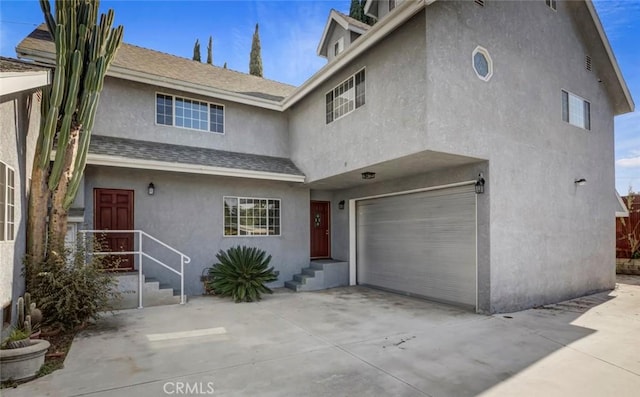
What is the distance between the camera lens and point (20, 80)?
4.64 metres

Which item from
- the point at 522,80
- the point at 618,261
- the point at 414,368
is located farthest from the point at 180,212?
the point at 618,261

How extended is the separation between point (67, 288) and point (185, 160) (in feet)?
14.4

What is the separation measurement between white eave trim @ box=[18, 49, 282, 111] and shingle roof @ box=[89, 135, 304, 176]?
1620 millimetres

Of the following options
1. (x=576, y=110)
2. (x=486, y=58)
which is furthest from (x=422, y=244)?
(x=576, y=110)

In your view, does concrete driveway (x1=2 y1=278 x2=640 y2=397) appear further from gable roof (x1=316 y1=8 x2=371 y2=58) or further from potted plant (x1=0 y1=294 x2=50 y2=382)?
gable roof (x1=316 y1=8 x2=371 y2=58)

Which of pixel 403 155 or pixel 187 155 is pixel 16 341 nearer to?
pixel 187 155

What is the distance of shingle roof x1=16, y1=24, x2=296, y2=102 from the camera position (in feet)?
33.0

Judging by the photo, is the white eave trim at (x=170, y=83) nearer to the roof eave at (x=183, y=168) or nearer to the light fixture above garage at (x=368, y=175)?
the roof eave at (x=183, y=168)

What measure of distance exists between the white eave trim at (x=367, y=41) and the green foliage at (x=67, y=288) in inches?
269

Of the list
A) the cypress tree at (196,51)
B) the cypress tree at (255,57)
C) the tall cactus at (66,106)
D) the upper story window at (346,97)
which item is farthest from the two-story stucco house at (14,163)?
the cypress tree at (196,51)

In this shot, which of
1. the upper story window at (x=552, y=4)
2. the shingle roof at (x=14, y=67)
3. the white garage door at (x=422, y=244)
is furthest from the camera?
the upper story window at (x=552, y=4)

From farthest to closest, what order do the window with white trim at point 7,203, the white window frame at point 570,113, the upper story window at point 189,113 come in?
the upper story window at point 189,113
the white window frame at point 570,113
the window with white trim at point 7,203

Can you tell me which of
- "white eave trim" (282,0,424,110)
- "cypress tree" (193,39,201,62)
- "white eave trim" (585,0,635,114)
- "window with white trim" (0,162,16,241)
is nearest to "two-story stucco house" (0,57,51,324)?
"window with white trim" (0,162,16,241)

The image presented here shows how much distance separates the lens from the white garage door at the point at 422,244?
8.69 meters
